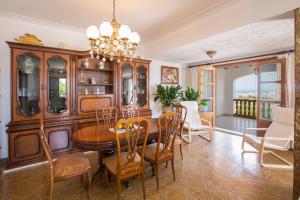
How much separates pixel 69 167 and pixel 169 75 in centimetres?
420

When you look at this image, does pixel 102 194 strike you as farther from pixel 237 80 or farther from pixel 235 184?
pixel 237 80

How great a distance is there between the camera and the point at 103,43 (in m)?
2.24

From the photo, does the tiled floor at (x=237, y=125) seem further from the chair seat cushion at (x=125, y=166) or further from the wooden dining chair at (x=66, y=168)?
the wooden dining chair at (x=66, y=168)

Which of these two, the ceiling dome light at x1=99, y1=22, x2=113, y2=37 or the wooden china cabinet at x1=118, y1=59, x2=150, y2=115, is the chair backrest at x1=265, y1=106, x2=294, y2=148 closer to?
the wooden china cabinet at x1=118, y1=59, x2=150, y2=115

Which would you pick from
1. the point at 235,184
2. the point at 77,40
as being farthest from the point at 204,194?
the point at 77,40

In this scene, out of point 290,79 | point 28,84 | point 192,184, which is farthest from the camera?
point 290,79

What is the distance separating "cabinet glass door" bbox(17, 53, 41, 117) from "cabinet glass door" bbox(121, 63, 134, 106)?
166cm

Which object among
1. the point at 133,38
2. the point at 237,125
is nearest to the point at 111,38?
the point at 133,38

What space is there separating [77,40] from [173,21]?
2107mm

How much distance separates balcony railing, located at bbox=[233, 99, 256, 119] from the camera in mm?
7195

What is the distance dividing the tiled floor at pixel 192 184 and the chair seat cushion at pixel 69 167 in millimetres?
425

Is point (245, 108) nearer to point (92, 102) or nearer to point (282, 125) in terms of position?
point (282, 125)

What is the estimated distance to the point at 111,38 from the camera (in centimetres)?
221

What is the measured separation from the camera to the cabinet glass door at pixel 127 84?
→ 3945mm
